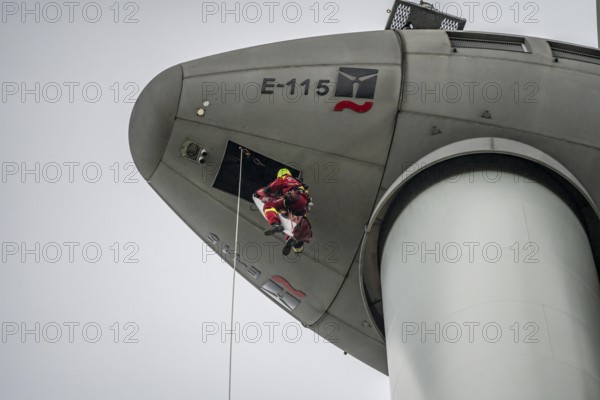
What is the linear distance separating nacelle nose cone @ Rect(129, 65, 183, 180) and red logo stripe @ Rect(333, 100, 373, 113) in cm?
271

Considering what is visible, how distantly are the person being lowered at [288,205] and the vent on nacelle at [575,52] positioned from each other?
5.00m

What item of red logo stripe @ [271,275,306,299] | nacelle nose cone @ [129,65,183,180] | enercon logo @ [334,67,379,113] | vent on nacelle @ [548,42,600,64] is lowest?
red logo stripe @ [271,275,306,299]

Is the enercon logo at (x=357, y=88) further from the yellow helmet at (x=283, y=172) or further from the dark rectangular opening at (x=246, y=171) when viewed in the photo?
the dark rectangular opening at (x=246, y=171)

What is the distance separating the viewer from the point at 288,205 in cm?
1280

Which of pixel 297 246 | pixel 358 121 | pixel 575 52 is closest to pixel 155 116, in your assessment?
pixel 297 246

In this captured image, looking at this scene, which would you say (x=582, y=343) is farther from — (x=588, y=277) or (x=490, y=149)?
(x=490, y=149)

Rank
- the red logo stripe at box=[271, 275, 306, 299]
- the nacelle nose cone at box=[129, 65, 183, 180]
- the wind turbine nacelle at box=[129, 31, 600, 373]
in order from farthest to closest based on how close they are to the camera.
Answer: the red logo stripe at box=[271, 275, 306, 299], the nacelle nose cone at box=[129, 65, 183, 180], the wind turbine nacelle at box=[129, 31, 600, 373]

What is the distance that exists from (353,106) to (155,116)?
335 centimetres

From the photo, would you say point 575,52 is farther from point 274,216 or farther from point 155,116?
point 155,116

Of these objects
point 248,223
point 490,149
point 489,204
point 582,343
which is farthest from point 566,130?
point 248,223

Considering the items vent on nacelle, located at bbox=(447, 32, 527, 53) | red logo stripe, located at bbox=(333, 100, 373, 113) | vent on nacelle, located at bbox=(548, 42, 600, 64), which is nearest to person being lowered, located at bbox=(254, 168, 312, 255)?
red logo stripe, located at bbox=(333, 100, 373, 113)

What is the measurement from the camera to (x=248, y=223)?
575 inches

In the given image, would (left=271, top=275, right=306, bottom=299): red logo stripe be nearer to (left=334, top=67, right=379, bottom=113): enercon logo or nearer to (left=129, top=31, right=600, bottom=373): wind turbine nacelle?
(left=129, top=31, right=600, bottom=373): wind turbine nacelle

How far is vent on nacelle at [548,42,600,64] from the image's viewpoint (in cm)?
1397
